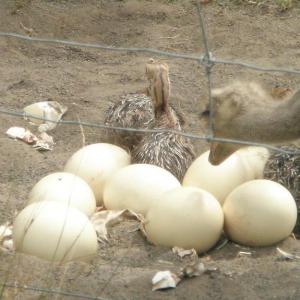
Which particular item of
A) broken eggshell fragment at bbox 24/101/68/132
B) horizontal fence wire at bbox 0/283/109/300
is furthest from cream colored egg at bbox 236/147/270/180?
broken eggshell fragment at bbox 24/101/68/132

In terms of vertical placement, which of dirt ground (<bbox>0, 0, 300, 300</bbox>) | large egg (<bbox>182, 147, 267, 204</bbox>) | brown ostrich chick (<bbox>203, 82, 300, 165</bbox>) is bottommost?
dirt ground (<bbox>0, 0, 300, 300</bbox>)

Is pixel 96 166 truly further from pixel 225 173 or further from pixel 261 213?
pixel 261 213

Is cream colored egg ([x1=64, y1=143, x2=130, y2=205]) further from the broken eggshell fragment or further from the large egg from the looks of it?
the broken eggshell fragment

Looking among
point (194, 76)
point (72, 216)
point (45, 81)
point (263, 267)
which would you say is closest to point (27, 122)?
point (45, 81)

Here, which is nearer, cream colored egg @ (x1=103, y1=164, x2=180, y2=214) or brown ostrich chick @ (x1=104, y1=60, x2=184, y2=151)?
cream colored egg @ (x1=103, y1=164, x2=180, y2=214)

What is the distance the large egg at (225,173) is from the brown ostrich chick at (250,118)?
0.19m

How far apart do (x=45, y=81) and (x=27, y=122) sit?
0.87 metres

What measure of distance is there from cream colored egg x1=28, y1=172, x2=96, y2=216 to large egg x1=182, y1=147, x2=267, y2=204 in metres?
0.53

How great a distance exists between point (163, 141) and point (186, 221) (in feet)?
3.26

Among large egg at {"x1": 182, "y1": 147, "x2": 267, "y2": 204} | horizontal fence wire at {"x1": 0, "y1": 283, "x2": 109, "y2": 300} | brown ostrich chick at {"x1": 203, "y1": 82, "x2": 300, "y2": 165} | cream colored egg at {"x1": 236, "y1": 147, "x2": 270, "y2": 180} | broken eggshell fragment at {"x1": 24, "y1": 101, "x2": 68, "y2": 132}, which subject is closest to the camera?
horizontal fence wire at {"x1": 0, "y1": 283, "x2": 109, "y2": 300}

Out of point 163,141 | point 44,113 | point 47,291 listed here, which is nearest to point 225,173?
point 163,141

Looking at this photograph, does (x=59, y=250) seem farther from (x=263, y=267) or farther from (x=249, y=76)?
(x=249, y=76)

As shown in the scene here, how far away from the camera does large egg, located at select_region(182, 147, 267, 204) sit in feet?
16.3

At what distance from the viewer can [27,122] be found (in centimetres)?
651
